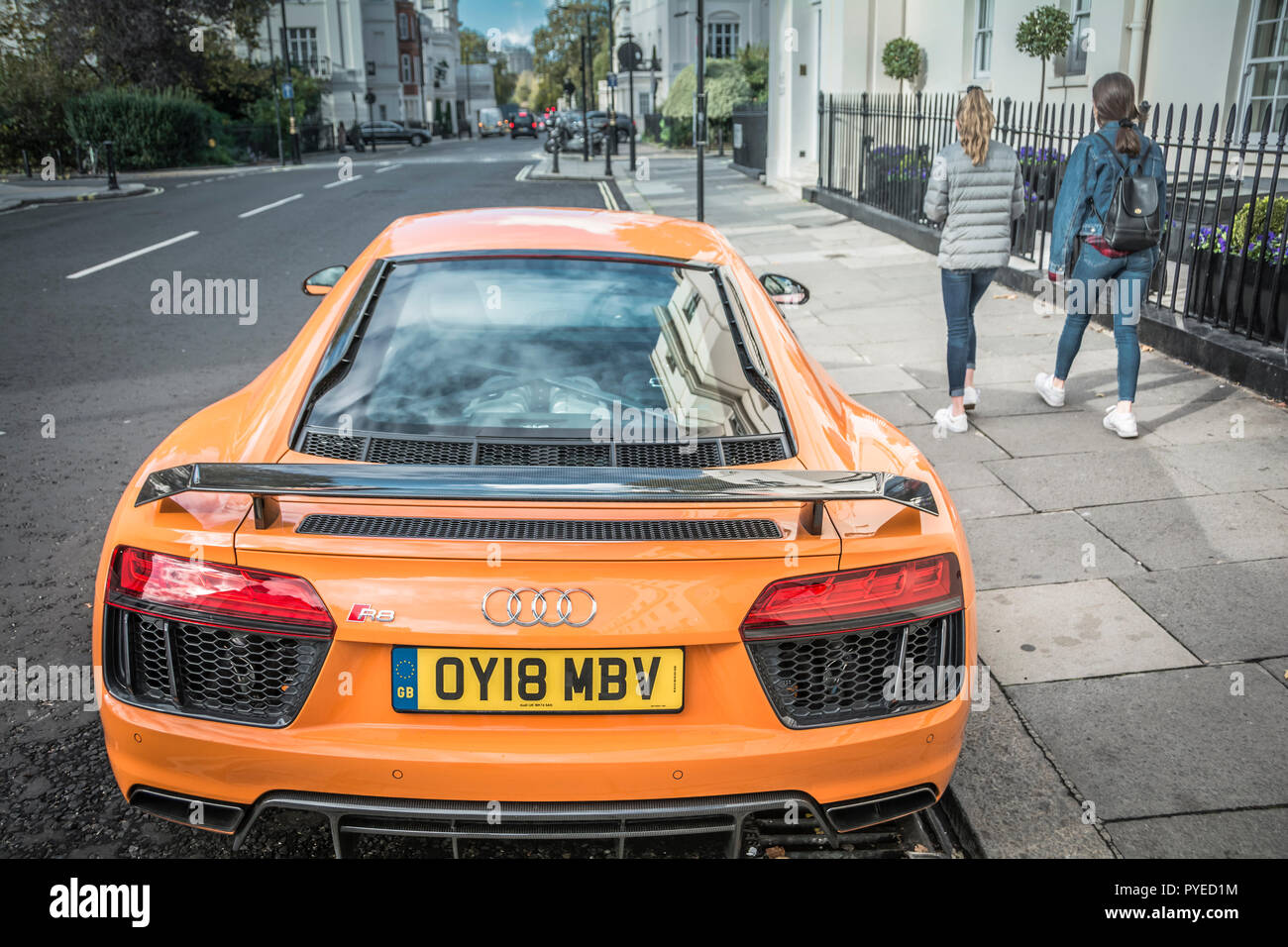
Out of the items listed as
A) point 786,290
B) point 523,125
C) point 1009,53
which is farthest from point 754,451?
point 523,125

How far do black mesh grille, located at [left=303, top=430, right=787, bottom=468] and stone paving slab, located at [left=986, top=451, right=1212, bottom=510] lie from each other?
3.06 metres

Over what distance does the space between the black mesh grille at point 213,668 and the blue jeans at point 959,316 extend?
16.3 ft

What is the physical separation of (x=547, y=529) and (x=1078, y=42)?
47.6ft

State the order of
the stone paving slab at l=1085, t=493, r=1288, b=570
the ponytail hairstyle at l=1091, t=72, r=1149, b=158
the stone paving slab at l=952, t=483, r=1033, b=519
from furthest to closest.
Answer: the ponytail hairstyle at l=1091, t=72, r=1149, b=158 → the stone paving slab at l=952, t=483, r=1033, b=519 → the stone paving slab at l=1085, t=493, r=1288, b=570

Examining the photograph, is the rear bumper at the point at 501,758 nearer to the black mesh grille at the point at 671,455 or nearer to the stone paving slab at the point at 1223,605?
the black mesh grille at the point at 671,455

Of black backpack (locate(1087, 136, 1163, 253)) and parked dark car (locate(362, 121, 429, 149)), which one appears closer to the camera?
black backpack (locate(1087, 136, 1163, 253))

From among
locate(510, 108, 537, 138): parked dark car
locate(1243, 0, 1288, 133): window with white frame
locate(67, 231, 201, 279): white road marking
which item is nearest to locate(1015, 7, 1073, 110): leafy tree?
locate(1243, 0, 1288, 133): window with white frame

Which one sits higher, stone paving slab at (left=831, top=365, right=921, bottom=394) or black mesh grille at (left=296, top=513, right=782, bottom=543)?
black mesh grille at (left=296, top=513, right=782, bottom=543)

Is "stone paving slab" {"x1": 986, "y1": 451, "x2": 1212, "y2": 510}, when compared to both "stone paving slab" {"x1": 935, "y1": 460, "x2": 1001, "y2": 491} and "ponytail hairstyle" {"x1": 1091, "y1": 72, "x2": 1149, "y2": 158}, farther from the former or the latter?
"ponytail hairstyle" {"x1": 1091, "y1": 72, "x2": 1149, "y2": 158}

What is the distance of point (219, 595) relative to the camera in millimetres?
2100

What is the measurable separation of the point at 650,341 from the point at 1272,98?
443 inches

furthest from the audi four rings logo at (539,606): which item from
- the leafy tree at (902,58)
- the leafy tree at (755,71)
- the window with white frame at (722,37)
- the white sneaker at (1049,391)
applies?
the window with white frame at (722,37)

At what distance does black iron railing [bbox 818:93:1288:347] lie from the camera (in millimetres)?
6945

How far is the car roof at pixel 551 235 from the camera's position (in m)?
3.20
